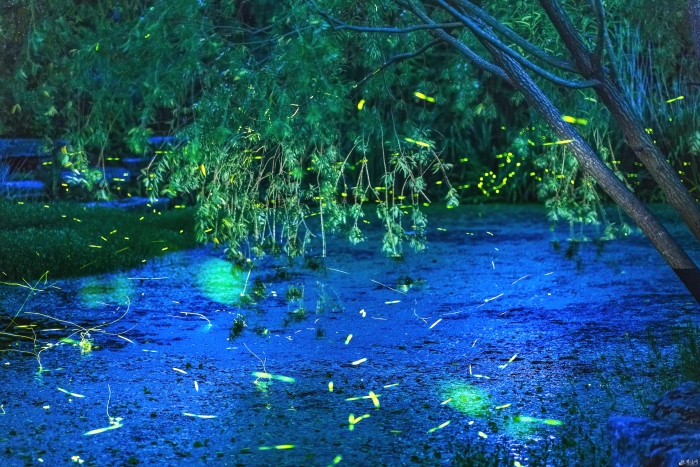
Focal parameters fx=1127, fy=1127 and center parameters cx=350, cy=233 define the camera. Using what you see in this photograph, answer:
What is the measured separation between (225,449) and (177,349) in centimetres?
178

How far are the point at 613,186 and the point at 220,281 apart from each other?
3.51 m

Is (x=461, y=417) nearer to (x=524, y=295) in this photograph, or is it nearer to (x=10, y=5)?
(x=524, y=295)

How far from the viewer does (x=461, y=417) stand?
4355 mm

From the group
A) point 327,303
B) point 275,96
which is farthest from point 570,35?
point 327,303

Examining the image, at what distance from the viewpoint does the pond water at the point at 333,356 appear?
412 cm

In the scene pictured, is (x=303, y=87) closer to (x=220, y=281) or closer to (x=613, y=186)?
(x=613, y=186)

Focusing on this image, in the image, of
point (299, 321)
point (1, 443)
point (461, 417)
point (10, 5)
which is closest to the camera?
point (1, 443)

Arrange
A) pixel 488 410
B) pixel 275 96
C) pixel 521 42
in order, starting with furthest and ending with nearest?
pixel 275 96
pixel 521 42
pixel 488 410

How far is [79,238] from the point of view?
29.6ft

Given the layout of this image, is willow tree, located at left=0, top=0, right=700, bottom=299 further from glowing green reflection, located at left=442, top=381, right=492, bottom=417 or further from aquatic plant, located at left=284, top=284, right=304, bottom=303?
glowing green reflection, located at left=442, top=381, right=492, bottom=417

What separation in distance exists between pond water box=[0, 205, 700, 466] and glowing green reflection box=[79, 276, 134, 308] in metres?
0.02

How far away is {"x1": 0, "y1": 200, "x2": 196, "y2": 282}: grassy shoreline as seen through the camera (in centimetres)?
817

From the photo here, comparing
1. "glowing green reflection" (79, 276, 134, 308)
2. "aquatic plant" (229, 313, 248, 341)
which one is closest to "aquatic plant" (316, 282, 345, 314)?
"aquatic plant" (229, 313, 248, 341)

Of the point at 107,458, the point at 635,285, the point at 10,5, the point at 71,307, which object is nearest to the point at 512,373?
the point at 107,458
